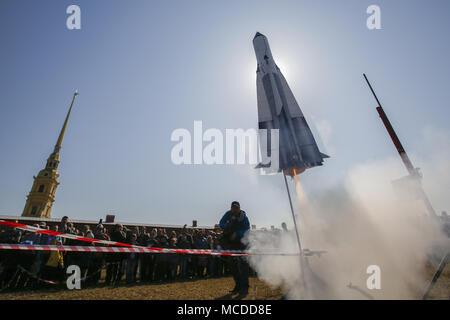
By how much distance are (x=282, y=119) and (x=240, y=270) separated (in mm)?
9679

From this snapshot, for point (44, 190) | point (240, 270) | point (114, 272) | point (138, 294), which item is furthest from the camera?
point (44, 190)

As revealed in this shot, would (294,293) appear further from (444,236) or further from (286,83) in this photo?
(286,83)

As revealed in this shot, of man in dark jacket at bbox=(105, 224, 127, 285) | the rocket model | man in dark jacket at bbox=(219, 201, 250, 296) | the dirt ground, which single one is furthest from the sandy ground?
the rocket model

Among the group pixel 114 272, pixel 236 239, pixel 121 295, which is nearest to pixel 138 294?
pixel 121 295

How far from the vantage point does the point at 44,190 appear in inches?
2127

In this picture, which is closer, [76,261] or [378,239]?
[76,261]

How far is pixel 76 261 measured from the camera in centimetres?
758

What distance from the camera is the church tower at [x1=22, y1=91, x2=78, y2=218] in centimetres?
5219

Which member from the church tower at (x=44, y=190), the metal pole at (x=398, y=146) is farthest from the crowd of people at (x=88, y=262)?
the church tower at (x=44, y=190)

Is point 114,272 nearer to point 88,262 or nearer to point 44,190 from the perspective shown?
point 88,262

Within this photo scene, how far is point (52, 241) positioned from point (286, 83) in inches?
564

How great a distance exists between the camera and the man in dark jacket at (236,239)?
18.2 ft

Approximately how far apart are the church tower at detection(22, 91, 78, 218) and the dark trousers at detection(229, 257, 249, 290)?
62925mm
